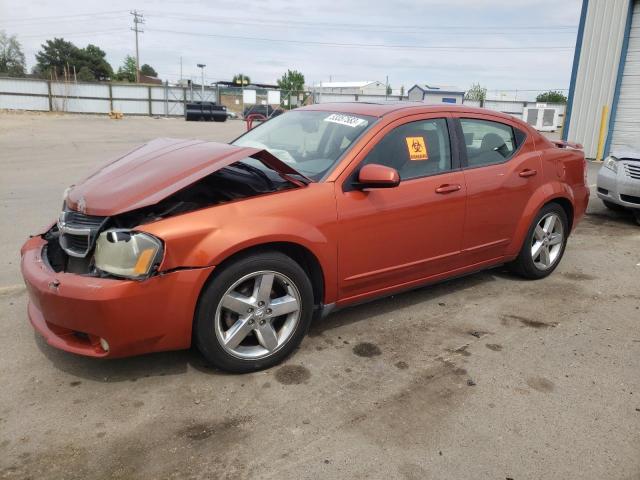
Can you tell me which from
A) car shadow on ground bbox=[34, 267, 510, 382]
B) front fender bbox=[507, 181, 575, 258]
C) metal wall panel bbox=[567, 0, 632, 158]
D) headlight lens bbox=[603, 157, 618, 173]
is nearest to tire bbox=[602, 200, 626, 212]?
headlight lens bbox=[603, 157, 618, 173]

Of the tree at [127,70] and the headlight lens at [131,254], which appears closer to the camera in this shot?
the headlight lens at [131,254]

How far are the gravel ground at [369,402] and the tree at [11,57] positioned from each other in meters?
98.0

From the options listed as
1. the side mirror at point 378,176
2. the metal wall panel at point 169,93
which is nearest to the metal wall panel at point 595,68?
the side mirror at point 378,176

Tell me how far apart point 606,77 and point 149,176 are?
45.3 ft

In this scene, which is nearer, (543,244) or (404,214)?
(404,214)

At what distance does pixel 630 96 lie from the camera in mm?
13391

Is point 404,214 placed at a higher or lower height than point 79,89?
lower

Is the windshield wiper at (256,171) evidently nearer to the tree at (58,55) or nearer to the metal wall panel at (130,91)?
the metal wall panel at (130,91)

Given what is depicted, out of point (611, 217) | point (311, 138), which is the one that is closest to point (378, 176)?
point (311, 138)

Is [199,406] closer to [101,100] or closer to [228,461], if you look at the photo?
[228,461]

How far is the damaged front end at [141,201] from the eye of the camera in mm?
2779

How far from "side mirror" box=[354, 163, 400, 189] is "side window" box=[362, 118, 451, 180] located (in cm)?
21

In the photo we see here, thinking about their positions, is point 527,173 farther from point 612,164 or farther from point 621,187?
point 612,164

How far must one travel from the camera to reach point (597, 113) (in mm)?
13945
